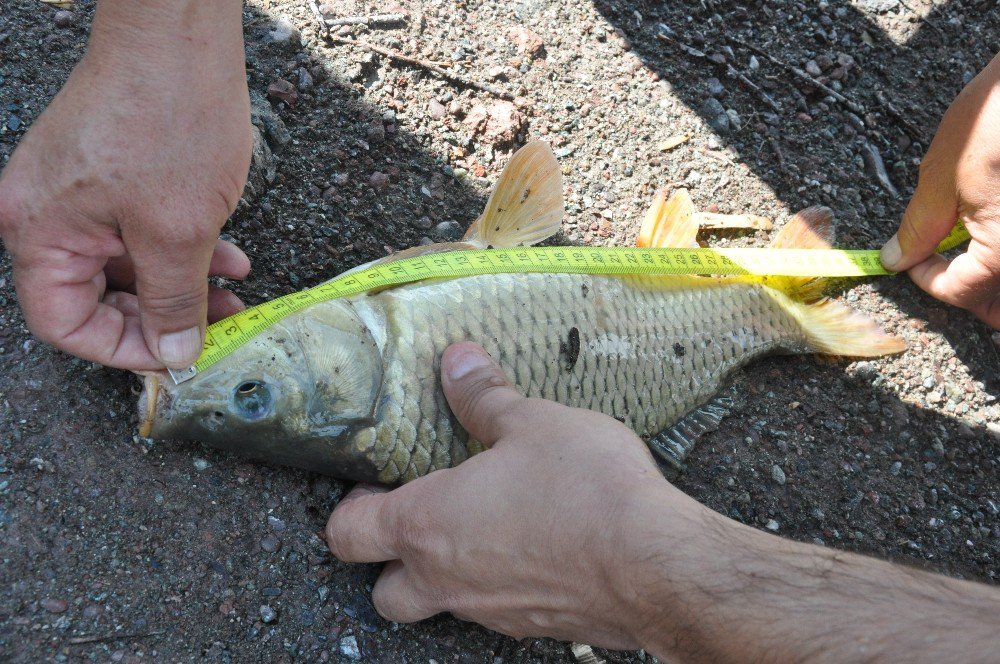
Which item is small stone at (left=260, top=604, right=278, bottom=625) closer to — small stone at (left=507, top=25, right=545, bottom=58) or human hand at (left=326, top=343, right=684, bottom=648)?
human hand at (left=326, top=343, right=684, bottom=648)

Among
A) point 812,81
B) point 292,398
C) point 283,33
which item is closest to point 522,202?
point 292,398

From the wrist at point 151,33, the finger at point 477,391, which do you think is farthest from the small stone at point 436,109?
the wrist at point 151,33

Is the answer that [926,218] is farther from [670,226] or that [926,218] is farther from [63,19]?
[63,19]

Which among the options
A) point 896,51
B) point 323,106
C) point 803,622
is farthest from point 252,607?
point 896,51

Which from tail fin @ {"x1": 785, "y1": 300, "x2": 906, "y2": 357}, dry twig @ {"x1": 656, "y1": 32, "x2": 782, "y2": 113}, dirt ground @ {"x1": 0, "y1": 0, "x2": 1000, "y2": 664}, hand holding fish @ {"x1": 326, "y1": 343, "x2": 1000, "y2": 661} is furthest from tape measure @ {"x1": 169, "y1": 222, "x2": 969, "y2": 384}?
dry twig @ {"x1": 656, "y1": 32, "x2": 782, "y2": 113}

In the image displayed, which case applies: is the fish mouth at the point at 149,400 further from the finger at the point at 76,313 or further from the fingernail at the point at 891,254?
the fingernail at the point at 891,254
